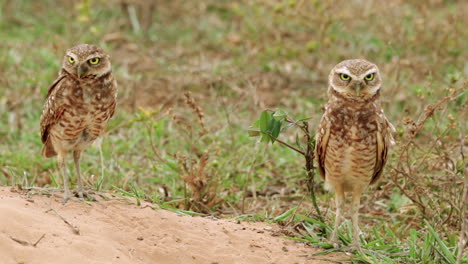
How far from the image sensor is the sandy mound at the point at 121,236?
3.89 metres

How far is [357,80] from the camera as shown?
4492 mm

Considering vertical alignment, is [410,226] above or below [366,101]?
below

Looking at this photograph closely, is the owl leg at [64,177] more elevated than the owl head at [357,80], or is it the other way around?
the owl head at [357,80]

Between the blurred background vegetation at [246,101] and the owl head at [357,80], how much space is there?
0.60 m

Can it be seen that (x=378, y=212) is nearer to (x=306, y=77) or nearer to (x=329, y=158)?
(x=329, y=158)

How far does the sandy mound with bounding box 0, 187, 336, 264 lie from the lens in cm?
389

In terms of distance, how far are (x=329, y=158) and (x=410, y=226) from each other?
1.76 meters

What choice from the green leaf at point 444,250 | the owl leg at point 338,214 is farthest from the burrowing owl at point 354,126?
the green leaf at point 444,250

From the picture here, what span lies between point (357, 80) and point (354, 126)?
309mm

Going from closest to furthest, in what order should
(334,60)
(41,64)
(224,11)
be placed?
(41,64), (334,60), (224,11)

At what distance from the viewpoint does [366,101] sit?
460cm

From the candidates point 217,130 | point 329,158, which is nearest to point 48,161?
point 217,130

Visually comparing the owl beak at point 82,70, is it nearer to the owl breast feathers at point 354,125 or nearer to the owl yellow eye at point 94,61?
the owl yellow eye at point 94,61

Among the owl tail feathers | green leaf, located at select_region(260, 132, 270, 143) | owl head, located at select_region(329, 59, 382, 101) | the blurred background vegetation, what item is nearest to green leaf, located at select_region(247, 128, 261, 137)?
green leaf, located at select_region(260, 132, 270, 143)
